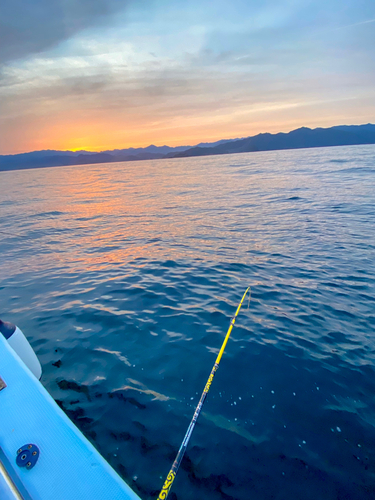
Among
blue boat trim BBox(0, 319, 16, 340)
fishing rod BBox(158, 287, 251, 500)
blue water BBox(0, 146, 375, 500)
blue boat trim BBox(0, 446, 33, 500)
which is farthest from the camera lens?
blue boat trim BBox(0, 319, 16, 340)

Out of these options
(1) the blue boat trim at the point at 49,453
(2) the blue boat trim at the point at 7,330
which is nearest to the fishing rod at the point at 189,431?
(1) the blue boat trim at the point at 49,453

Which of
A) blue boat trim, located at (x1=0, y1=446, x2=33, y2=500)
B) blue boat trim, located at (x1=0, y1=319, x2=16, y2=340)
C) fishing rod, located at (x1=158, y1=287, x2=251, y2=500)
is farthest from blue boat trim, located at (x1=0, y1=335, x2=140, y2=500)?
blue boat trim, located at (x1=0, y1=319, x2=16, y2=340)

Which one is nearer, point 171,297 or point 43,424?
point 43,424

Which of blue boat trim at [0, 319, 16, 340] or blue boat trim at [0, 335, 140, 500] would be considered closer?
blue boat trim at [0, 335, 140, 500]

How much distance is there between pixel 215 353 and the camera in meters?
6.55

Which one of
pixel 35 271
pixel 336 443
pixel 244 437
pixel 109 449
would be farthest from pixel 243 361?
pixel 35 271

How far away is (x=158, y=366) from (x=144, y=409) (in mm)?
1131

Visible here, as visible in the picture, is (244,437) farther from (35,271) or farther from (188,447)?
(35,271)

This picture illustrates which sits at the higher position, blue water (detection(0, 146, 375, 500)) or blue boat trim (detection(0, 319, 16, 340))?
blue boat trim (detection(0, 319, 16, 340))

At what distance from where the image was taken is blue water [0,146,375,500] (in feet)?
14.0

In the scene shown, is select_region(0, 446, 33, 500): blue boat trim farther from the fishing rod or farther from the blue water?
the blue water

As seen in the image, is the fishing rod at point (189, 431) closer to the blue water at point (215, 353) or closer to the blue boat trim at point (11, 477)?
the blue water at point (215, 353)

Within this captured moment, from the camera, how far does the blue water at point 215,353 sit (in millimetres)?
4262

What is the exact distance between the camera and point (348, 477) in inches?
160
